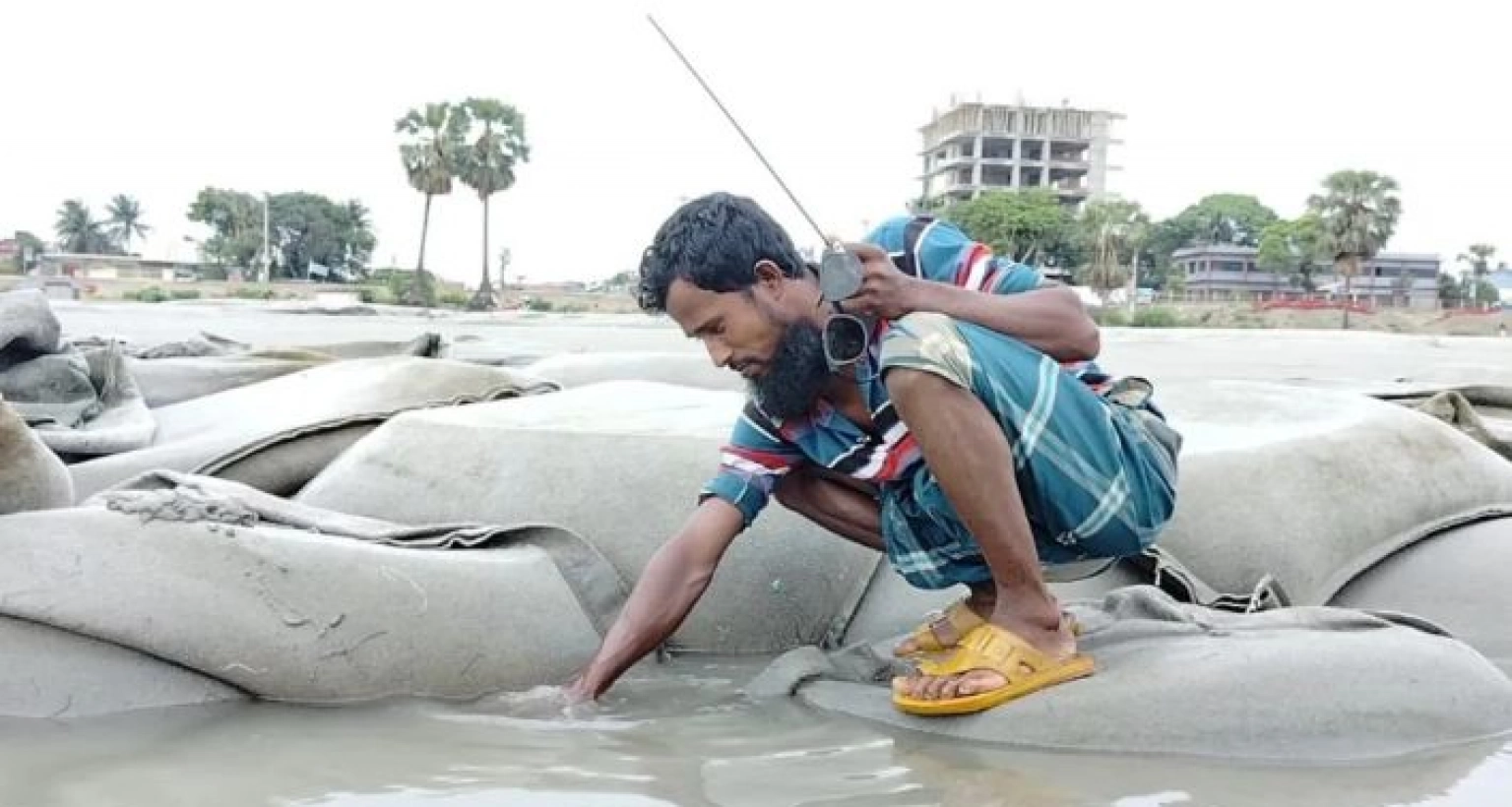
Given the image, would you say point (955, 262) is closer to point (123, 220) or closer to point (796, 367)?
point (796, 367)

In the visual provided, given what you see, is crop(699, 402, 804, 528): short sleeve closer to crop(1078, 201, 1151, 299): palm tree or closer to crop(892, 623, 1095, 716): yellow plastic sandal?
crop(892, 623, 1095, 716): yellow plastic sandal

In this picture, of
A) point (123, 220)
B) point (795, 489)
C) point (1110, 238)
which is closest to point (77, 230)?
point (123, 220)

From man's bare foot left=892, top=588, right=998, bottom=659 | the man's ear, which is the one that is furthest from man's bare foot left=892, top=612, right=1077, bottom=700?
the man's ear

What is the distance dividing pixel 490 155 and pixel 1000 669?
1542 inches

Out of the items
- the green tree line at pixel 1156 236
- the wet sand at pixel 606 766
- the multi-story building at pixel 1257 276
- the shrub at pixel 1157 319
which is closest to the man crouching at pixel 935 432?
the wet sand at pixel 606 766

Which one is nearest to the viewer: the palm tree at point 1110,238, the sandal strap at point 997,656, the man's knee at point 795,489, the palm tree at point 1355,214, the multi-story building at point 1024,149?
the sandal strap at point 997,656

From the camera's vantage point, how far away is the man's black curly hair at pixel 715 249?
2.32 meters

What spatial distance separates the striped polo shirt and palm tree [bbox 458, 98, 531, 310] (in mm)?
37338

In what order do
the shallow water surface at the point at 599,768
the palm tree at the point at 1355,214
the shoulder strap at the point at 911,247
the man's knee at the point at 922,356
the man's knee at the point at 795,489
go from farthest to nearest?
the palm tree at the point at 1355,214 < the man's knee at the point at 795,489 < the shoulder strap at the point at 911,247 < the man's knee at the point at 922,356 < the shallow water surface at the point at 599,768

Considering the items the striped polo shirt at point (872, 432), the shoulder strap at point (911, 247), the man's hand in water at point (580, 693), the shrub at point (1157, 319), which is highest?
the shoulder strap at point (911, 247)

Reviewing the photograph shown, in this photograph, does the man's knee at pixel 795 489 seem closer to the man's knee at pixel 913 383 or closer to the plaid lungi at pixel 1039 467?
the plaid lungi at pixel 1039 467

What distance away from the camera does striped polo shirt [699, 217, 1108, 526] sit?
8.09 feet

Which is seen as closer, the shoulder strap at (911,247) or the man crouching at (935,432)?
the man crouching at (935,432)

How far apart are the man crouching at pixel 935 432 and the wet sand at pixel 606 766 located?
152 mm
